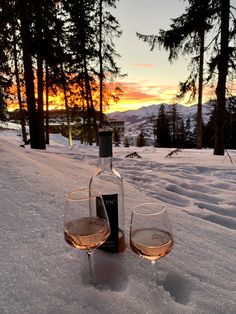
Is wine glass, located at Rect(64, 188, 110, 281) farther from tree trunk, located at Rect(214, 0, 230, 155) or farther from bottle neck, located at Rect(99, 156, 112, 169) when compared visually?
tree trunk, located at Rect(214, 0, 230, 155)

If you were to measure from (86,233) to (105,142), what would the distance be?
41cm

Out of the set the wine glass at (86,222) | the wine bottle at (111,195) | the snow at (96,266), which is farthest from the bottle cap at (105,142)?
the snow at (96,266)

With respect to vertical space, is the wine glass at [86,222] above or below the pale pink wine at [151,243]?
above

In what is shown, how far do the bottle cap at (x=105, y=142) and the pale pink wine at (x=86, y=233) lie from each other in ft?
0.99

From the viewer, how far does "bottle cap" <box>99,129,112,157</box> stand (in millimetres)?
1381

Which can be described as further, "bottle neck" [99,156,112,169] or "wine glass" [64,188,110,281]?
"bottle neck" [99,156,112,169]

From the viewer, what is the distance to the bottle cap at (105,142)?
4.53ft

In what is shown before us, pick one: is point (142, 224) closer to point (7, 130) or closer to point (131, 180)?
point (131, 180)

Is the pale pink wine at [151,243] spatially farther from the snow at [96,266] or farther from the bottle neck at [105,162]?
the bottle neck at [105,162]

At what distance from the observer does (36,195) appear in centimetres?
215

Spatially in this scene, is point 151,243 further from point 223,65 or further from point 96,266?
point 223,65

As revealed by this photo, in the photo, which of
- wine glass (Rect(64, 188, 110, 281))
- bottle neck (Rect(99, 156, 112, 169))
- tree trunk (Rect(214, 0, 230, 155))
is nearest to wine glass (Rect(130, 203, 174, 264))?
wine glass (Rect(64, 188, 110, 281))

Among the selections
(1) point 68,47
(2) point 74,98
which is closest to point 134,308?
(1) point 68,47

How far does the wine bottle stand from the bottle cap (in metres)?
0.01
